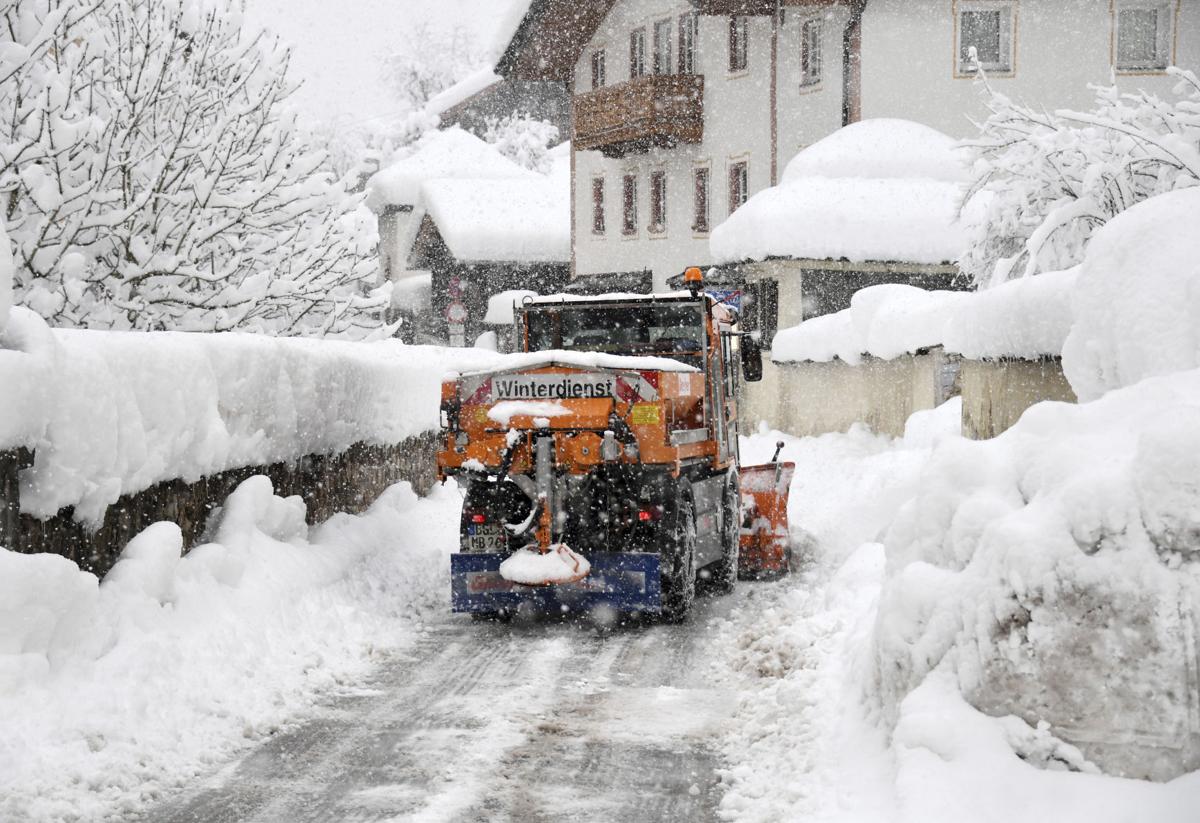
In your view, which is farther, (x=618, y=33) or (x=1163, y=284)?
(x=618, y=33)

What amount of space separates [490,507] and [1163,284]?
5327 mm

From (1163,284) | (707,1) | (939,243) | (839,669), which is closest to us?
(1163,284)

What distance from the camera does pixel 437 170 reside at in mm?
53312

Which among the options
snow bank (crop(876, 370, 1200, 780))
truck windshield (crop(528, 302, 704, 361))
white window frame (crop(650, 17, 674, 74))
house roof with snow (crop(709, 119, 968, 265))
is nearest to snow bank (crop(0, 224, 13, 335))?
snow bank (crop(876, 370, 1200, 780))

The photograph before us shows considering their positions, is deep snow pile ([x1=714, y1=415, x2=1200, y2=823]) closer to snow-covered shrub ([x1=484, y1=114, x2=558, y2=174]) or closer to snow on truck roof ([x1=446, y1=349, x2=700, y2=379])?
snow on truck roof ([x1=446, y1=349, x2=700, y2=379])

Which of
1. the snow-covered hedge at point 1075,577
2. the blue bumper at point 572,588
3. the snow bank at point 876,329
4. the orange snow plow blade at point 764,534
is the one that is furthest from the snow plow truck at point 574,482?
the snow bank at point 876,329

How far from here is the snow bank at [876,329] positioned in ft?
64.1

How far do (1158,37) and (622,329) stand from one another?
73.4ft

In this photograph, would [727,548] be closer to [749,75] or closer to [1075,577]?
[1075,577]

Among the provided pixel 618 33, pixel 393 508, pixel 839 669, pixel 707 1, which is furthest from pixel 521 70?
pixel 839 669

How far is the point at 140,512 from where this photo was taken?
8609 mm

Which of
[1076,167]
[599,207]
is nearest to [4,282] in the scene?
[1076,167]

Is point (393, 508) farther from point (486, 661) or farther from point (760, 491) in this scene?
point (486, 661)

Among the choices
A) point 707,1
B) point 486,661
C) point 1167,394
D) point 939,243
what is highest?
point 707,1
